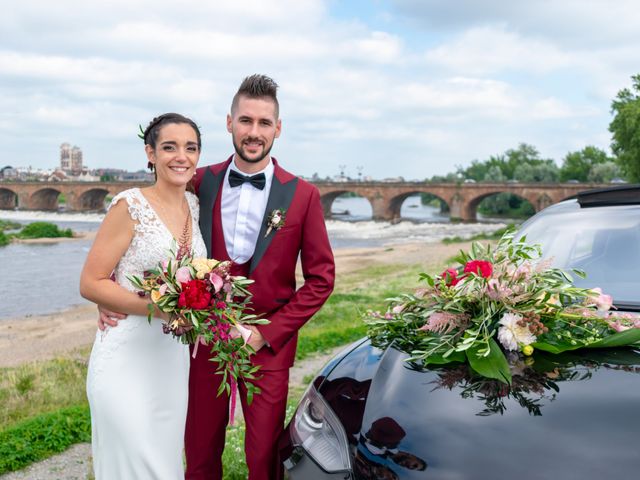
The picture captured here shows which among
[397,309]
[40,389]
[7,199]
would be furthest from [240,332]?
[7,199]

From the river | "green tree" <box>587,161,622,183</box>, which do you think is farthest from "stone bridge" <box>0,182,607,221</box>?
"green tree" <box>587,161,622,183</box>

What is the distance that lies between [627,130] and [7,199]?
91.6 metres

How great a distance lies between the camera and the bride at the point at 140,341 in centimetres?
288

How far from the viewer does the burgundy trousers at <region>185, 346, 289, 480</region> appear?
3.06m

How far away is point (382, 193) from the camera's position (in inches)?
3093

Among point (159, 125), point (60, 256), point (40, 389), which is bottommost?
point (60, 256)

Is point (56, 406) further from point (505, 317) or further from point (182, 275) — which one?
point (505, 317)

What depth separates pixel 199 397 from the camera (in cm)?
321

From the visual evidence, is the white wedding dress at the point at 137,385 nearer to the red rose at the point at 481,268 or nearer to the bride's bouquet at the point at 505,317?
the bride's bouquet at the point at 505,317

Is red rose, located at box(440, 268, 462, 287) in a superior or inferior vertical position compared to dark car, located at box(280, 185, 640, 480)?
superior

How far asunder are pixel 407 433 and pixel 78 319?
678 inches

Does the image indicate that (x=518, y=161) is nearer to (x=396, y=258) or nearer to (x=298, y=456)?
(x=396, y=258)

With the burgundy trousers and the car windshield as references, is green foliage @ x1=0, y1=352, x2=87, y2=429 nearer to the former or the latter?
the burgundy trousers

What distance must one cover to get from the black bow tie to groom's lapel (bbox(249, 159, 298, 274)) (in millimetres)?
60
